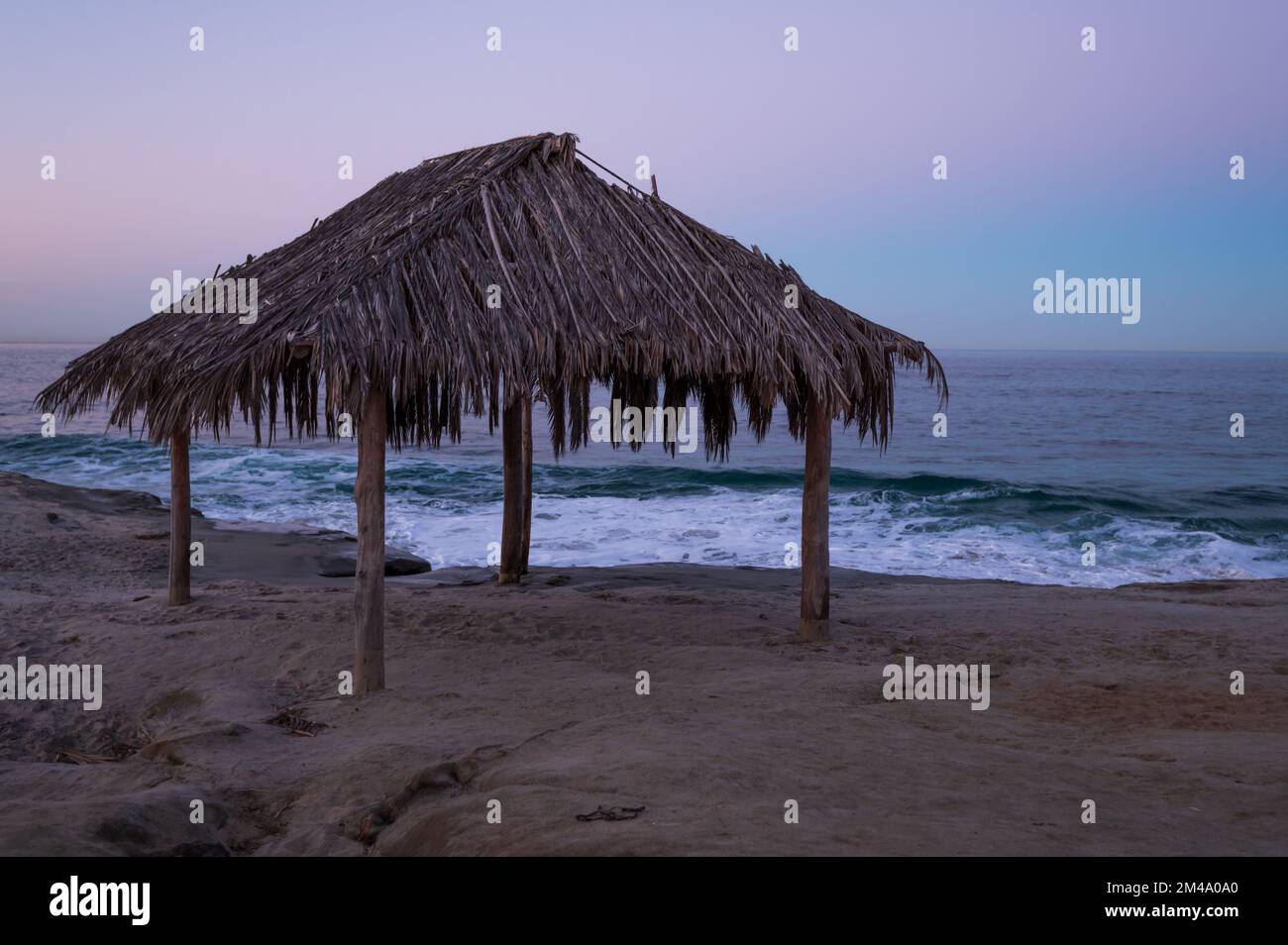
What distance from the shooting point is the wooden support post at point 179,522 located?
861 centimetres

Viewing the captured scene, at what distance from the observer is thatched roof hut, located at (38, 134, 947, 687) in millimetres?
6129

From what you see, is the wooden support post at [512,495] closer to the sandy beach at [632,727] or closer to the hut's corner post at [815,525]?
the sandy beach at [632,727]

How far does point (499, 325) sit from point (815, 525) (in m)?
3.03

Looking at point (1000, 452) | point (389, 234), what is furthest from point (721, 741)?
point (1000, 452)

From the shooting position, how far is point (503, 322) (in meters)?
6.52

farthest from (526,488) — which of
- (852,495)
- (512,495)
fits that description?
(852,495)

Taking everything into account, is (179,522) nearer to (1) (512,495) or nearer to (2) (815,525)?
(1) (512,495)

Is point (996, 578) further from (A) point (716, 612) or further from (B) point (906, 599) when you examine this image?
(A) point (716, 612)

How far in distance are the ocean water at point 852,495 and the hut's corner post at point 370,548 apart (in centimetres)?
793

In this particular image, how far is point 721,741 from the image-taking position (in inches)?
203

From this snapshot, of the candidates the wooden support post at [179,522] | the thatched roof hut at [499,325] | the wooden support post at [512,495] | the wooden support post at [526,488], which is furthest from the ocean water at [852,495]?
the thatched roof hut at [499,325]
